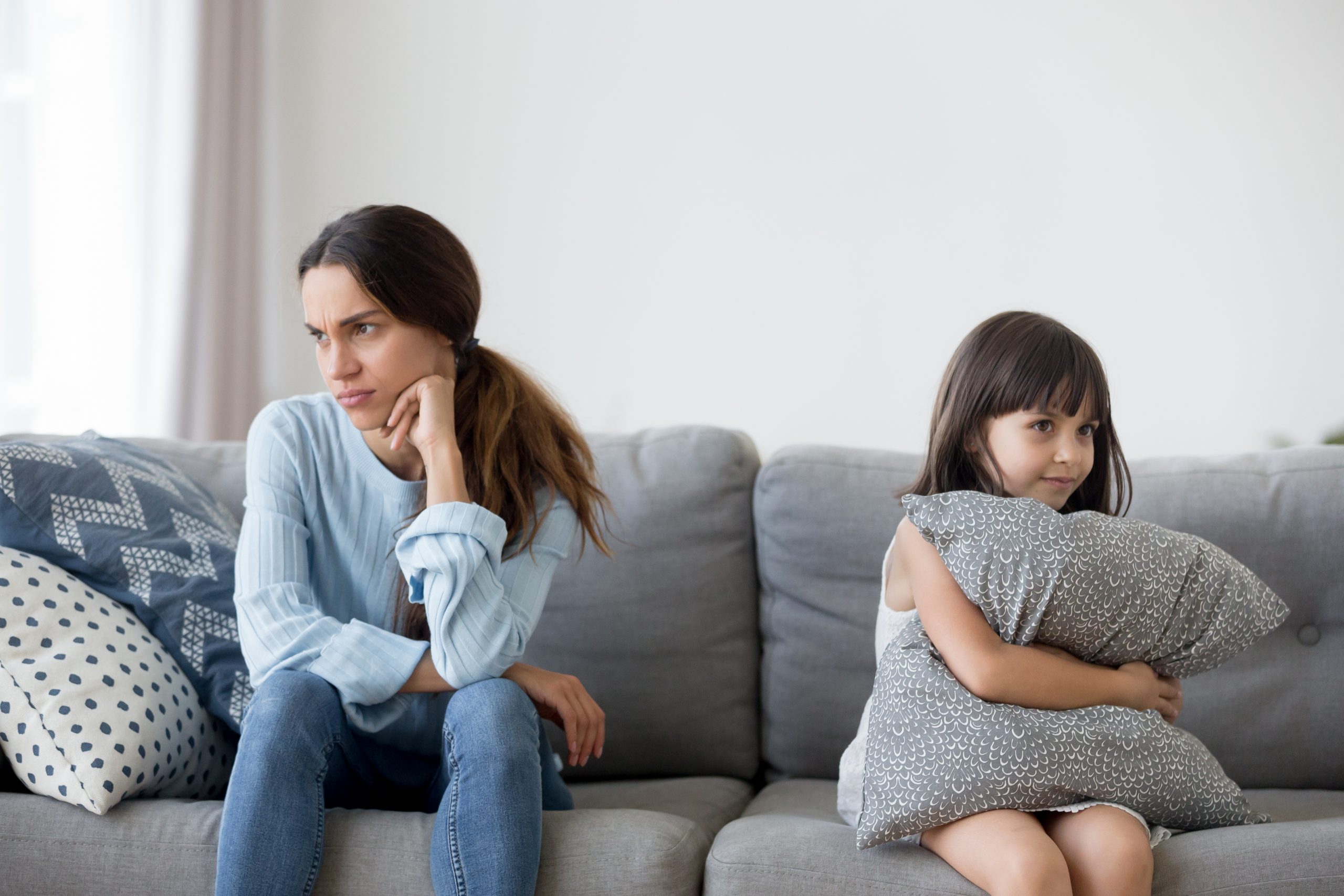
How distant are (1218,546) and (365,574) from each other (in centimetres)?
118

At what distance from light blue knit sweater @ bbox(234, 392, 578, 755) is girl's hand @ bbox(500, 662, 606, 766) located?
0.06 m

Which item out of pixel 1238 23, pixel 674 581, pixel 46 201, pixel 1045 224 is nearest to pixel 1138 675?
pixel 674 581

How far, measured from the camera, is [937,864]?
1.02 m

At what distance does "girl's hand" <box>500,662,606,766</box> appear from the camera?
3.95 feet

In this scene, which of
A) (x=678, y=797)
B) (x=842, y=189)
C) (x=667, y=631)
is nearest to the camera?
(x=678, y=797)

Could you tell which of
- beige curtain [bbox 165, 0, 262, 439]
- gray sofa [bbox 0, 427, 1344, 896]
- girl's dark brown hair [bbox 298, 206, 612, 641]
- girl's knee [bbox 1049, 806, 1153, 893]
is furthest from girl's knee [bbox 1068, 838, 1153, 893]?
beige curtain [bbox 165, 0, 262, 439]

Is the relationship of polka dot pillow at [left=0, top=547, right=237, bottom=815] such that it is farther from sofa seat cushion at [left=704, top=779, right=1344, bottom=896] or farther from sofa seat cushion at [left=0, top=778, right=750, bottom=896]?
sofa seat cushion at [left=704, top=779, right=1344, bottom=896]

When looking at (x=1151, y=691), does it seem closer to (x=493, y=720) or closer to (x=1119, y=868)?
(x=1119, y=868)

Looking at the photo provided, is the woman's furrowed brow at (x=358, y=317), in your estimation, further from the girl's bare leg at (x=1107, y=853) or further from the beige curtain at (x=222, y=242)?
the beige curtain at (x=222, y=242)

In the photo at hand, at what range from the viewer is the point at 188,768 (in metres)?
1.20

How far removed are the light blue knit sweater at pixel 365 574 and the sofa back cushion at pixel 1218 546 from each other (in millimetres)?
437

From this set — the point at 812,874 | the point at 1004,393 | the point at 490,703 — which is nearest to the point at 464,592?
the point at 490,703

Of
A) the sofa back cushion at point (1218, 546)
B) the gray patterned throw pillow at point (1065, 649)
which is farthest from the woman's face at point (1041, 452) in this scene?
the sofa back cushion at point (1218, 546)

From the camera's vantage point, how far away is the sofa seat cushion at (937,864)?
38.6 inches
